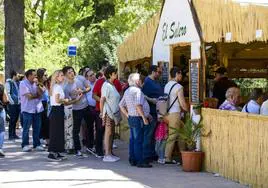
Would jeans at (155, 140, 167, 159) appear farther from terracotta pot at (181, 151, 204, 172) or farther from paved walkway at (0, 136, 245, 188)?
terracotta pot at (181, 151, 204, 172)

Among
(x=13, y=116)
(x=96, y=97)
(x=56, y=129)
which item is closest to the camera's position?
(x=56, y=129)

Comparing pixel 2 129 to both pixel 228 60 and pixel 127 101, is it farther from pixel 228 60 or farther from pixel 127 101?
pixel 228 60

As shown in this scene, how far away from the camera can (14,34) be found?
877 inches

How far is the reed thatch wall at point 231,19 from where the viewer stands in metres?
9.47

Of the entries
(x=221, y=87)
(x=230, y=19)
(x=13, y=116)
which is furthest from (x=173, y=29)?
(x=13, y=116)

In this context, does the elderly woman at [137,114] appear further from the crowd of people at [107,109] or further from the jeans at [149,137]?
the jeans at [149,137]

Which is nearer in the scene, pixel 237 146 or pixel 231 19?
pixel 237 146

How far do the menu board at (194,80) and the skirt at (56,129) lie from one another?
2.53 m

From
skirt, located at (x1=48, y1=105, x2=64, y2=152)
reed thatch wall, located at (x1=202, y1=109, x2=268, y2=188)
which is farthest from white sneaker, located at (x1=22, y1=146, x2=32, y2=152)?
reed thatch wall, located at (x1=202, y1=109, x2=268, y2=188)

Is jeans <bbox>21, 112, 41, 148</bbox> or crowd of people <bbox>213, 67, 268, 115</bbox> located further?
jeans <bbox>21, 112, 41, 148</bbox>

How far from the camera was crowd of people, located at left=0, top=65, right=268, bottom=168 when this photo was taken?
11.4 meters

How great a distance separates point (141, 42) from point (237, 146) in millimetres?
5785

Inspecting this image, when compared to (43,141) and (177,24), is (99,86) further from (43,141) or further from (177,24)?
(43,141)

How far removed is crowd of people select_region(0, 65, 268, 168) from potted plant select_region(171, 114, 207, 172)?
0.62 m
